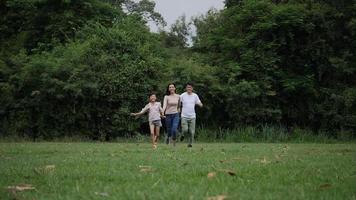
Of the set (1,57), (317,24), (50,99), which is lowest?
(50,99)

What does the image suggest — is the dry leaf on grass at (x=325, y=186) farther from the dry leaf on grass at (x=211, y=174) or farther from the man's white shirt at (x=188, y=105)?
the man's white shirt at (x=188, y=105)

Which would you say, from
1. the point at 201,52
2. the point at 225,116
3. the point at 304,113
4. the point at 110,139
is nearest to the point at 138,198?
the point at 110,139

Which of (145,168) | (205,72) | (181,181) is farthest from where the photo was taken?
(205,72)

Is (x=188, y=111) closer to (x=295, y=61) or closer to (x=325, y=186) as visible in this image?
(x=325, y=186)

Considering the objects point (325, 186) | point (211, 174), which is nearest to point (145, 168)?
point (211, 174)

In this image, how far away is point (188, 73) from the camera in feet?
90.0

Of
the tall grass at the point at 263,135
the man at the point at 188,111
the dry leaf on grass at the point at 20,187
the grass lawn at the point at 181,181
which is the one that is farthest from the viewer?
the tall grass at the point at 263,135

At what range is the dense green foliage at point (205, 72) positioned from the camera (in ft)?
87.1

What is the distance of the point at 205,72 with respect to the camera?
92.3ft

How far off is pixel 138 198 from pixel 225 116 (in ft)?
76.3

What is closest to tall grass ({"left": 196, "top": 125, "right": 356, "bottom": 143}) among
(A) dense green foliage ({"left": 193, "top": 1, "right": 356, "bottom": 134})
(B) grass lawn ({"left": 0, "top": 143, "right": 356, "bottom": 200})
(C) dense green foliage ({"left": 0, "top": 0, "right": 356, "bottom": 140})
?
(C) dense green foliage ({"left": 0, "top": 0, "right": 356, "bottom": 140})

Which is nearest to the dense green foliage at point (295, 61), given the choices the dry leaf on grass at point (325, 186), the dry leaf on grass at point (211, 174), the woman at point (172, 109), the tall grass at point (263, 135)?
the tall grass at point (263, 135)

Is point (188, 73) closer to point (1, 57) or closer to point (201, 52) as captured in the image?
point (201, 52)

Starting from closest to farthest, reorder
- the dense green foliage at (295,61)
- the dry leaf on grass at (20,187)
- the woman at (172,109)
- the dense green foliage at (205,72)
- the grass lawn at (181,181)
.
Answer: the grass lawn at (181,181), the dry leaf on grass at (20,187), the woman at (172,109), the dense green foliage at (205,72), the dense green foliage at (295,61)
